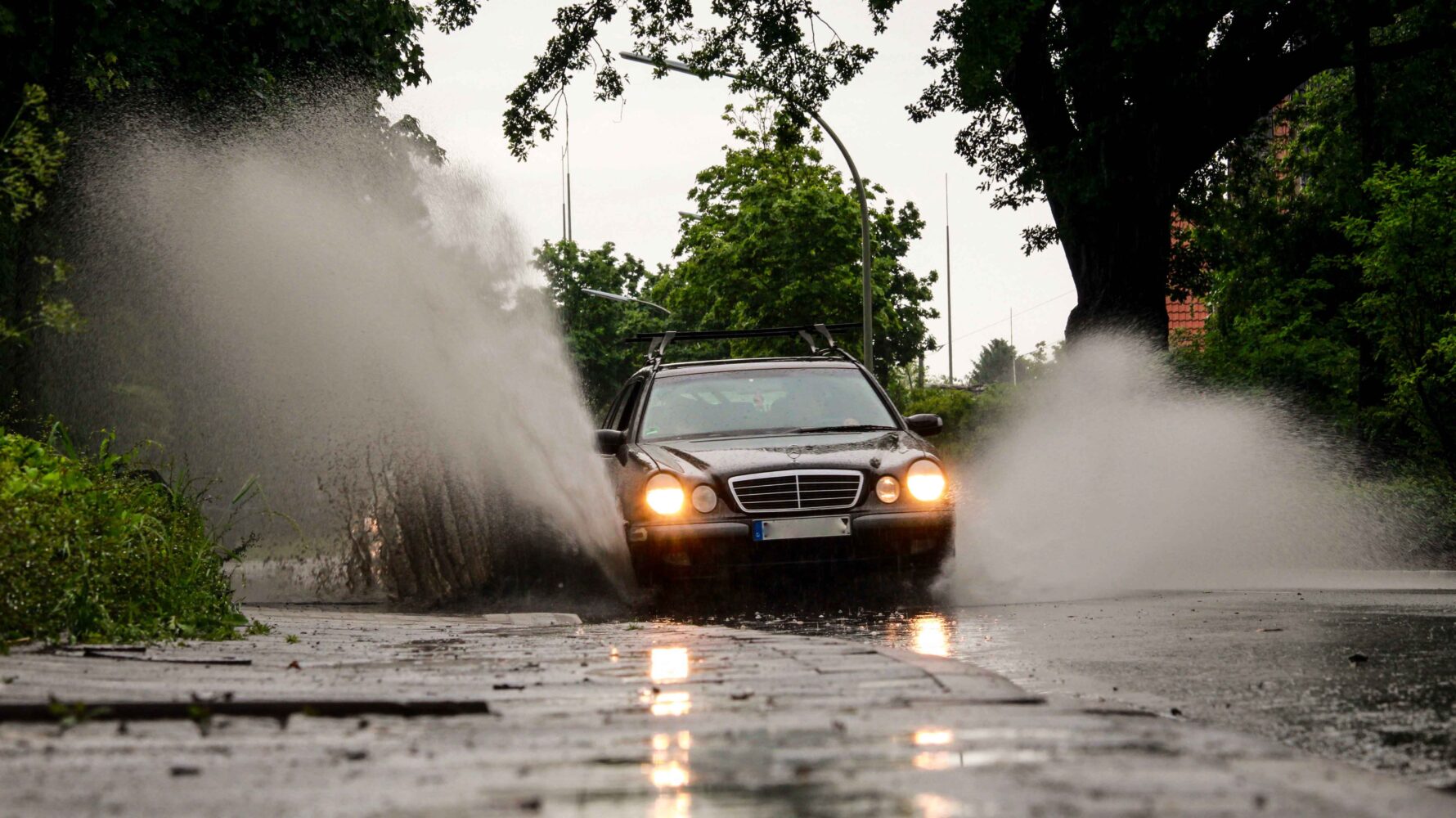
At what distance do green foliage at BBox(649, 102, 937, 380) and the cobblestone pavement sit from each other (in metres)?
40.9

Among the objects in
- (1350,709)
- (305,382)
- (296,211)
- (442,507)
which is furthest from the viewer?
(296,211)

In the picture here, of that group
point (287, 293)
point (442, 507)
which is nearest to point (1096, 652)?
point (442, 507)

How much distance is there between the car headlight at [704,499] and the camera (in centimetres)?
1067

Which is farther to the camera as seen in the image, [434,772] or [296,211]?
[296,211]

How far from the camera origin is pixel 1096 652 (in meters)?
7.72

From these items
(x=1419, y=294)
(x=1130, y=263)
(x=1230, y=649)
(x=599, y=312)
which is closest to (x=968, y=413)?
(x=1130, y=263)

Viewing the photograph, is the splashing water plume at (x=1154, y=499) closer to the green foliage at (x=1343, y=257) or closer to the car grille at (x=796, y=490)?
the green foliage at (x=1343, y=257)

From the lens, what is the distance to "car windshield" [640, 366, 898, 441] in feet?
39.6

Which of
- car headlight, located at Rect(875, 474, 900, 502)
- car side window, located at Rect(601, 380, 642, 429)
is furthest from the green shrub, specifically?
car headlight, located at Rect(875, 474, 900, 502)

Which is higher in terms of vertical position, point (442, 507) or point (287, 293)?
point (287, 293)

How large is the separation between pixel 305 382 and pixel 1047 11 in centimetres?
920

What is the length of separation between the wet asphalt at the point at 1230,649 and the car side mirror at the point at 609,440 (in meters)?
1.40

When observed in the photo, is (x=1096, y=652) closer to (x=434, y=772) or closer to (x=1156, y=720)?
(x=1156, y=720)

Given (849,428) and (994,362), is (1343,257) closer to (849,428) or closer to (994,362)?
(849,428)
